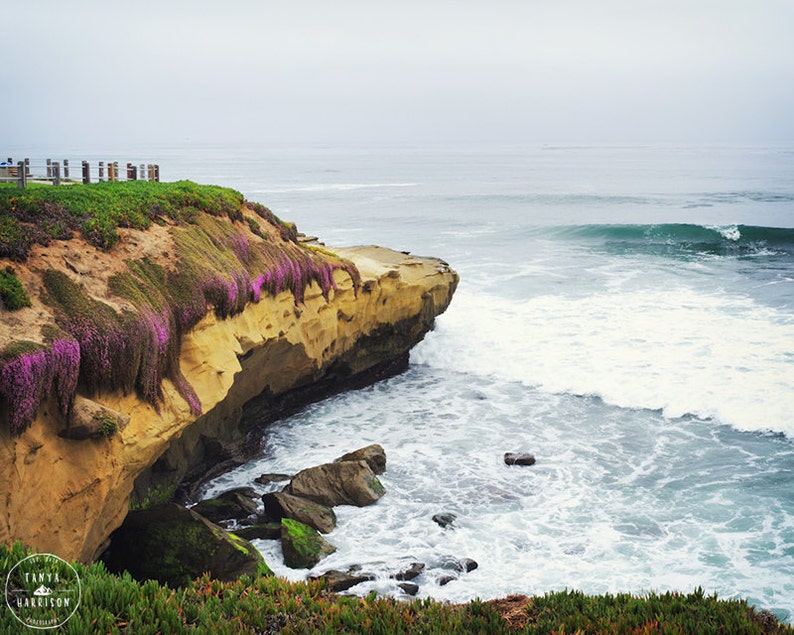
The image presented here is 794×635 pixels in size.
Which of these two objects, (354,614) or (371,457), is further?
(371,457)

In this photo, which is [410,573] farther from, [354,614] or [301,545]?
[354,614]

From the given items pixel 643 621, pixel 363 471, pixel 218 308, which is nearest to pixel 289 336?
pixel 218 308

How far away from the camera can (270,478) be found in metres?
16.7

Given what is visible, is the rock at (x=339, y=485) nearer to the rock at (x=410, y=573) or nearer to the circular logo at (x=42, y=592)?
the rock at (x=410, y=573)

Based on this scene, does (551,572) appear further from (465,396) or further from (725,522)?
(465,396)

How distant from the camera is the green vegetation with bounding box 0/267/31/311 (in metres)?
11.6

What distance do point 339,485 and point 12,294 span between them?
7.10 metres

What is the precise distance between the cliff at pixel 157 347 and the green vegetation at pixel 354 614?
2.65 meters

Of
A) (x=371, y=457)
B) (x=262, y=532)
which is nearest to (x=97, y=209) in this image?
(x=262, y=532)

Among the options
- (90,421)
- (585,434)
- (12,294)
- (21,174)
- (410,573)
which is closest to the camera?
(90,421)

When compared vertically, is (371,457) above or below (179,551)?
below

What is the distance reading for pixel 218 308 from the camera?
1620 centimetres

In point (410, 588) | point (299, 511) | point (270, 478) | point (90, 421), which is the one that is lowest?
point (270, 478)

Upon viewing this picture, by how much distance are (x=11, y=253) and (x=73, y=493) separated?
406cm
